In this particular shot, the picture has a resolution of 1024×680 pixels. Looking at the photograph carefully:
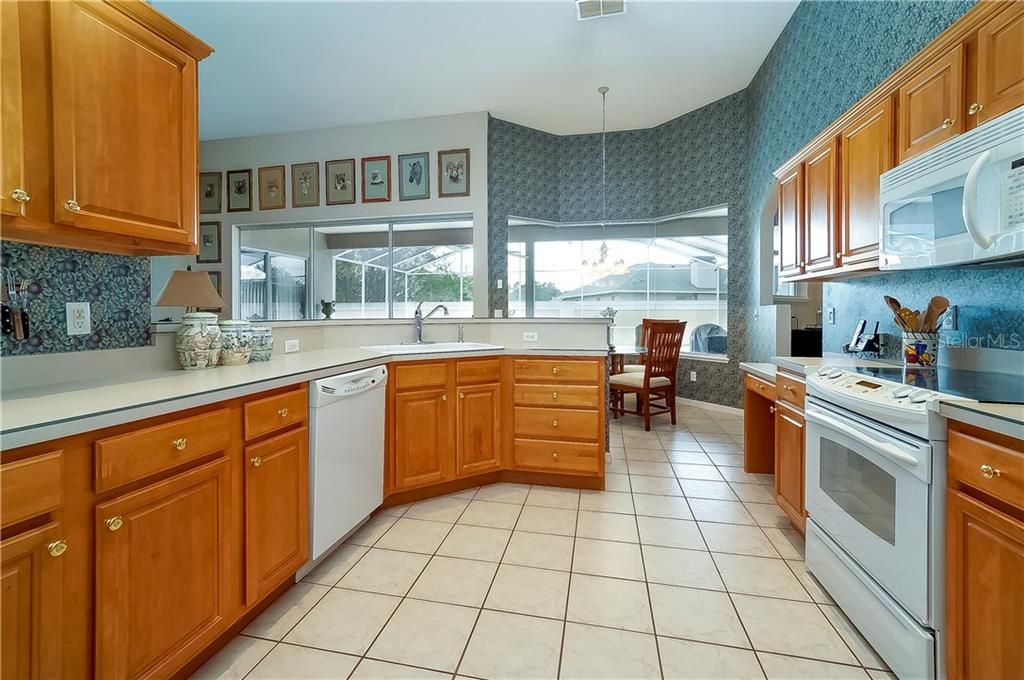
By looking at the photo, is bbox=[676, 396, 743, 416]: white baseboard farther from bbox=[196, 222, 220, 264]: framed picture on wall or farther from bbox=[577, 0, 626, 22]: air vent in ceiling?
bbox=[196, 222, 220, 264]: framed picture on wall

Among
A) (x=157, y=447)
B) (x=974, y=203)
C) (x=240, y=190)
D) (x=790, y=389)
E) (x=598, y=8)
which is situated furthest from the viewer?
(x=240, y=190)

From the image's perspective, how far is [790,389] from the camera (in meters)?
2.17

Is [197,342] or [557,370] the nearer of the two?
[197,342]

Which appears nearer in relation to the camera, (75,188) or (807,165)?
(75,188)

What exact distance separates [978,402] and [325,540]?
7.52 ft

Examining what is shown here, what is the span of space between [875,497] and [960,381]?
1.65ft

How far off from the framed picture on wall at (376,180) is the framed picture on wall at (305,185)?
58 cm

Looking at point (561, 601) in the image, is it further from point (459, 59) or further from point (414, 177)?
point (414, 177)

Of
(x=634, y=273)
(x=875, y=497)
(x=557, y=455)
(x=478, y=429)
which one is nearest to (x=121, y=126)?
(x=478, y=429)

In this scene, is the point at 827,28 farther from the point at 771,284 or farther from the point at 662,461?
the point at 662,461

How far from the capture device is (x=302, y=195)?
15.7 feet

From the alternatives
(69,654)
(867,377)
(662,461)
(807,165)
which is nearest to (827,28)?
(807,165)

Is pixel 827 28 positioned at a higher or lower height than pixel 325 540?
higher

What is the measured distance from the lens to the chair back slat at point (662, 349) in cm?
435
